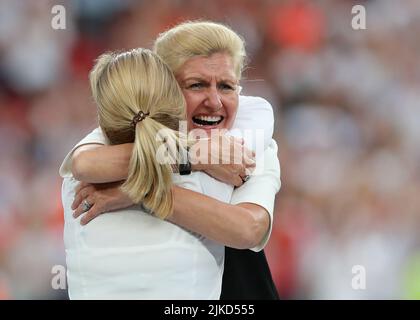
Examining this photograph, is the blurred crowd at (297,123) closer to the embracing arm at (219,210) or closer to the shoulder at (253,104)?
the shoulder at (253,104)

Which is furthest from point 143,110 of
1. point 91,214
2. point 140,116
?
point 91,214

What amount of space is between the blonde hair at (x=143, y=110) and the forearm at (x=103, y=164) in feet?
0.15

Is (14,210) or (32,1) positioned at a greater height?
(32,1)

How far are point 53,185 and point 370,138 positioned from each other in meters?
1.53

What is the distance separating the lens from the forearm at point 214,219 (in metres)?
1.25

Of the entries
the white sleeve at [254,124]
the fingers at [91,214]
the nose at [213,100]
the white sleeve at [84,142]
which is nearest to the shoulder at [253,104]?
the white sleeve at [254,124]

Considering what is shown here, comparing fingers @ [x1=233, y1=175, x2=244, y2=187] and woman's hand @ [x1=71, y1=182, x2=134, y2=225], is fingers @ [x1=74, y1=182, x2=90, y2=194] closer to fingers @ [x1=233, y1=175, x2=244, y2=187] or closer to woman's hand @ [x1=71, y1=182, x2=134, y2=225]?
woman's hand @ [x1=71, y1=182, x2=134, y2=225]

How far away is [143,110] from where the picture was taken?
1.21 m

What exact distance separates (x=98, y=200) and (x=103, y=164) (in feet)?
0.24

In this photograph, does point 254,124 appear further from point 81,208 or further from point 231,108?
point 81,208

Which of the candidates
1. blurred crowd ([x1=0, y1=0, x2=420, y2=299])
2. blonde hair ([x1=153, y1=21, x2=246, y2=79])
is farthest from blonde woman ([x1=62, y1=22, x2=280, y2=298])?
blurred crowd ([x1=0, y1=0, x2=420, y2=299])

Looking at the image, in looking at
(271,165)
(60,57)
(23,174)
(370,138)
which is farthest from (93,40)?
(271,165)

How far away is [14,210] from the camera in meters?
3.07
